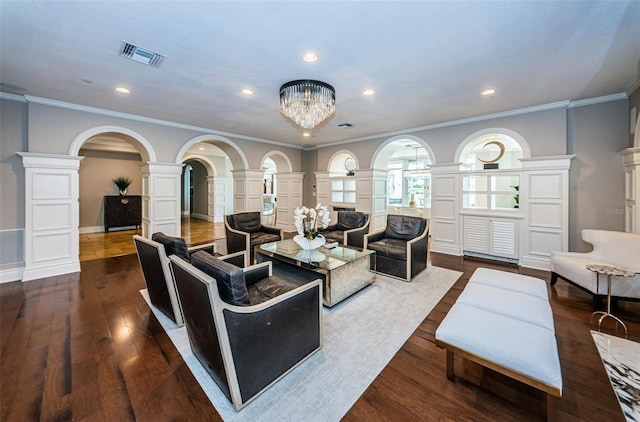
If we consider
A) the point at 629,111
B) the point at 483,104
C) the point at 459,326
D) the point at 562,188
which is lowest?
the point at 459,326

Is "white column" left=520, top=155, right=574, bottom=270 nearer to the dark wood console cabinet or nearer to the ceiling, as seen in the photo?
the ceiling

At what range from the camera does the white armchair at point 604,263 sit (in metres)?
2.68

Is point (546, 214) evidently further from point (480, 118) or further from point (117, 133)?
point (117, 133)

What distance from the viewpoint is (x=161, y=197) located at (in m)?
5.24

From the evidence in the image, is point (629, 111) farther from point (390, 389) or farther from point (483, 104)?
point (390, 389)

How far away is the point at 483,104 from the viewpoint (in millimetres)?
4168

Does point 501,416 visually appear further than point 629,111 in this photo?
No

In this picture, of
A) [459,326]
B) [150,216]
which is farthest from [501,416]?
[150,216]

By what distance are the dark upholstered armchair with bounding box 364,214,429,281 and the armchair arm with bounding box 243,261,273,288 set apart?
1.96 m

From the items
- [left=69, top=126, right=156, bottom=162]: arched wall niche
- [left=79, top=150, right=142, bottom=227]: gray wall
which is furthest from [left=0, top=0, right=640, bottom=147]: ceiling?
[left=79, top=150, right=142, bottom=227]: gray wall

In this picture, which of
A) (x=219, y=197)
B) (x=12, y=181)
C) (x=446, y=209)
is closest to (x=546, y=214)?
(x=446, y=209)

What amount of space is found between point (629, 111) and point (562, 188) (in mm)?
1332

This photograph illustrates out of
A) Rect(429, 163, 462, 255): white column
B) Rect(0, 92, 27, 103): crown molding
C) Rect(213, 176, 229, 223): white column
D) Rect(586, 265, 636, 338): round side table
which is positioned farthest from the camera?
Rect(213, 176, 229, 223): white column

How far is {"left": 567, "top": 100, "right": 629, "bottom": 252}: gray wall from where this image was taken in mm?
3865
